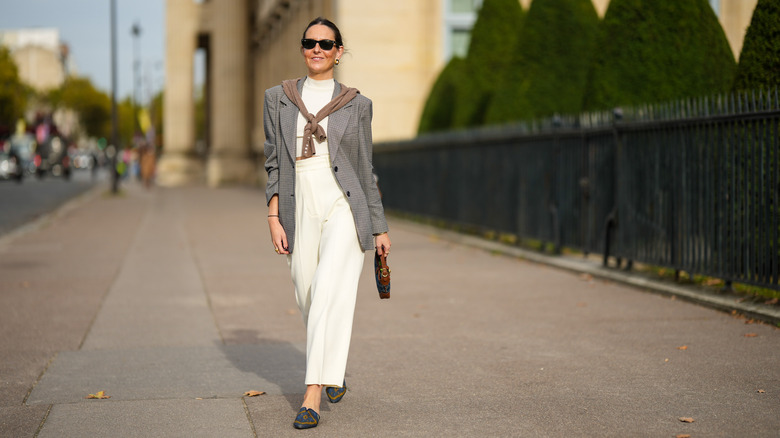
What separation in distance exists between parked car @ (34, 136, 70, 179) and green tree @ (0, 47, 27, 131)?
38.3 ft

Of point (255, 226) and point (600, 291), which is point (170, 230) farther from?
point (600, 291)

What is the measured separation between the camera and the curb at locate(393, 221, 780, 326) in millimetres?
8586

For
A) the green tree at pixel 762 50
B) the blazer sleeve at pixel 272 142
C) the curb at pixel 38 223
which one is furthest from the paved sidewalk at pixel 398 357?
the curb at pixel 38 223

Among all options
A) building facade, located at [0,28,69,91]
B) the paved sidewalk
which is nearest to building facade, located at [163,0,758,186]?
the paved sidewalk

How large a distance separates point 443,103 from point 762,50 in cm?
1450

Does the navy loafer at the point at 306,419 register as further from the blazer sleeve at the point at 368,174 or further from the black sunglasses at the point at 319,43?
the black sunglasses at the point at 319,43

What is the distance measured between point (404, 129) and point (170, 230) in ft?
38.7

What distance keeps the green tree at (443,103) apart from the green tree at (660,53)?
33.1 feet

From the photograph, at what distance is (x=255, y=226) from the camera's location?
21.2 metres

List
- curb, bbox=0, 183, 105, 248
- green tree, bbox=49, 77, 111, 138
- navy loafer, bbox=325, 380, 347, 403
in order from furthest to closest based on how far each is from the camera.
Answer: green tree, bbox=49, 77, 111, 138, curb, bbox=0, 183, 105, 248, navy loafer, bbox=325, 380, 347, 403

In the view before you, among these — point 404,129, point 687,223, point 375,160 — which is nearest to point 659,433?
point 687,223

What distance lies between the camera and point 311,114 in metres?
5.33

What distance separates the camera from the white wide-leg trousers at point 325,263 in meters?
5.29

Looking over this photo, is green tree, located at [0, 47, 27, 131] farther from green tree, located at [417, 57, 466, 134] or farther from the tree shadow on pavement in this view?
the tree shadow on pavement
